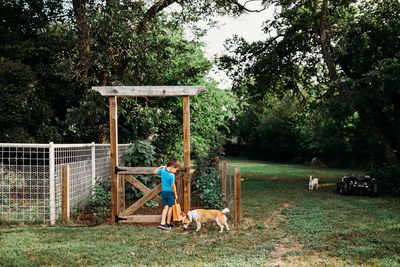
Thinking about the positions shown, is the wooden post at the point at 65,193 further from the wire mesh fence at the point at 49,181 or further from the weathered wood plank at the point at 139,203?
the weathered wood plank at the point at 139,203

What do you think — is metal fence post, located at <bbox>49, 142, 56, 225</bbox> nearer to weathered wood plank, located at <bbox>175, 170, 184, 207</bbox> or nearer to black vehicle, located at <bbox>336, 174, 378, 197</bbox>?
weathered wood plank, located at <bbox>175, 170, 184, 207</bbox>

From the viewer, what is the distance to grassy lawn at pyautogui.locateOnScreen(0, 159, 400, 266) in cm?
484

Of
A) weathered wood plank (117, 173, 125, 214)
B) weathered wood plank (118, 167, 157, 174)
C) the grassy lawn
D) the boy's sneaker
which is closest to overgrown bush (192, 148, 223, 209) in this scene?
the grassy lawn

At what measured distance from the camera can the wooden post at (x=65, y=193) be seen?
273 inches

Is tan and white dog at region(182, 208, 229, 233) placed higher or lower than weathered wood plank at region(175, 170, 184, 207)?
lower

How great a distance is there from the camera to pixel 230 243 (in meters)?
5.76

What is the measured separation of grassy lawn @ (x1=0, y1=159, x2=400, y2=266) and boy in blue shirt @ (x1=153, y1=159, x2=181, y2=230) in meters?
0.26

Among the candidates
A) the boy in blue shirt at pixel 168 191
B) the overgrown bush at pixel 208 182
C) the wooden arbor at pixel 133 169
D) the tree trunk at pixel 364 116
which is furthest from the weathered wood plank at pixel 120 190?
the tree trunk at pixel 364 116

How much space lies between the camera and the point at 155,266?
4.57 m

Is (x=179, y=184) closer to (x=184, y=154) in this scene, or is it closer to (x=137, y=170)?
(x=184, y=154)

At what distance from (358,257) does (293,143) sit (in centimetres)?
3251

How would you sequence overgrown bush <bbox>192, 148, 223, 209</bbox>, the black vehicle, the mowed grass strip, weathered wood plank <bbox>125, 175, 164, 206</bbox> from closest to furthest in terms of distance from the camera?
the mowed grass strip, weathered wood plank <bbox>125, 175, 164, 206</bbox>, overgrown bush <bbox>192, 148, 223, 209</bbox>, the black vehicle

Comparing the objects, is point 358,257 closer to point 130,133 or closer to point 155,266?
point 155,266

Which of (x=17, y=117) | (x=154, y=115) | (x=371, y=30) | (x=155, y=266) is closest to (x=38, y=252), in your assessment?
(x=155, y=266)
